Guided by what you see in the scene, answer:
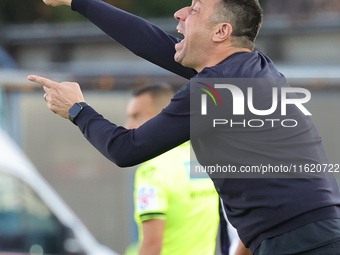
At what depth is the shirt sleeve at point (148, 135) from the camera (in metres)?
3.07

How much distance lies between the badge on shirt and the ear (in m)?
1.46

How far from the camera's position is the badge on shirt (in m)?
4.46

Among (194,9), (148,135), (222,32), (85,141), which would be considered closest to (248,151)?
(148,135)

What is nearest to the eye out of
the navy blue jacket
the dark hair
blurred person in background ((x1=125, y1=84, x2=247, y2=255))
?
the dark hair

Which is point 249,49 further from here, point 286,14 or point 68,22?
point 68,22

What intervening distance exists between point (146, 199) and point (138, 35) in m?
1.14

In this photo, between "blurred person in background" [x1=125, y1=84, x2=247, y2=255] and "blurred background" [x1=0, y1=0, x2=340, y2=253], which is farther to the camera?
"blurred background" [x1=0, y1=0, x2=340, y2=253]

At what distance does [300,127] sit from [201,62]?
53cm

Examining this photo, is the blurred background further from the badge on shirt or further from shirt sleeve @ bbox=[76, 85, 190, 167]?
shirt sleeve @ bbox=[76, 85, 190, 167]

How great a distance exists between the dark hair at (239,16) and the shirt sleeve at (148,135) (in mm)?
400

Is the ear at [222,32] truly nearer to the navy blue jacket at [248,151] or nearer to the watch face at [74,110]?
→ the navy blue jacket at [248,151]

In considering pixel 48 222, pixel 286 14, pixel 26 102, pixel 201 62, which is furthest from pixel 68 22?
pixel 201 62

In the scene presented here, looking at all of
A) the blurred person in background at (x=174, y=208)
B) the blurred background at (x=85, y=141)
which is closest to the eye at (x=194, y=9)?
the blurred person in background at (x=174, y=208)

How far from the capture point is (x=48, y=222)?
27.1ft
